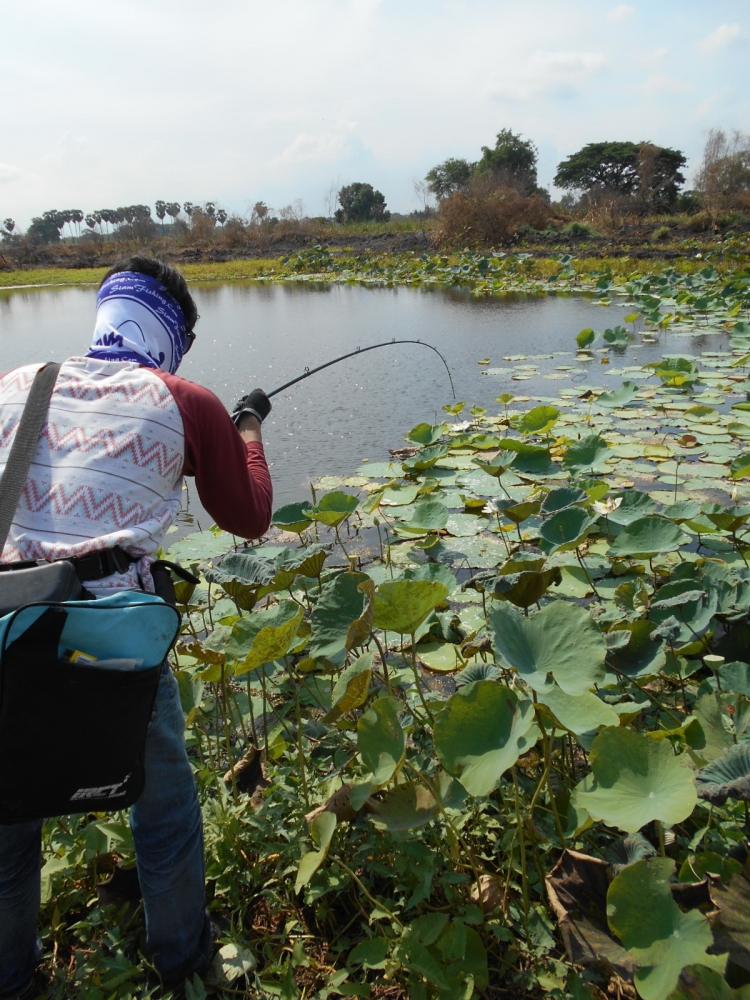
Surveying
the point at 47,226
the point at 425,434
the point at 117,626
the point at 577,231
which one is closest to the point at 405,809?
the point at 117,626

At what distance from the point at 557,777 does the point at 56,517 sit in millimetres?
1120

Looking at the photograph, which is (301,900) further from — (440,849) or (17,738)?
(17,738)

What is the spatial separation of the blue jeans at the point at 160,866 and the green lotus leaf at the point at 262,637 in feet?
0.53

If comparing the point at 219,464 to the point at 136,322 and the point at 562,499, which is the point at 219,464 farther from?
the point at 562,499

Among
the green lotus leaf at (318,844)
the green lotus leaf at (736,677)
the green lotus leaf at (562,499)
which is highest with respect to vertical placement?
the green lotus leaf at (562,499)

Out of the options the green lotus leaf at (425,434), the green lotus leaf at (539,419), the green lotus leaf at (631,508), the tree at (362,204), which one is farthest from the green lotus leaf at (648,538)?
the tree at (362,204)

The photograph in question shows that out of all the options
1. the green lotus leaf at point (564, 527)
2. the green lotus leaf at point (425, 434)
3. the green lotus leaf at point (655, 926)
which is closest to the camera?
the green lotus leaf at point (655, 926)

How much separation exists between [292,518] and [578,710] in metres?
1.32

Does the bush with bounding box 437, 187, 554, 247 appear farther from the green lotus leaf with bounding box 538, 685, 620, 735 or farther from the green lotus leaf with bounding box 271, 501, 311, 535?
the green lotus leaf with bounding box 538, 685, 620, 735

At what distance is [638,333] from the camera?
24.9ft

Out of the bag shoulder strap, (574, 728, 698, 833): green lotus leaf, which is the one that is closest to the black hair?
the bag shoulder strap

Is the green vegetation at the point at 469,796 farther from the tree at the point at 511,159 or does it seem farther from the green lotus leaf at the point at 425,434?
the tree at the point at 511,159

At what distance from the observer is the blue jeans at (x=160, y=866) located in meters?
1.15

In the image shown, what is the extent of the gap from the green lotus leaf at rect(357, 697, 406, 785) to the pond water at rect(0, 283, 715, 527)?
8.17 ft
